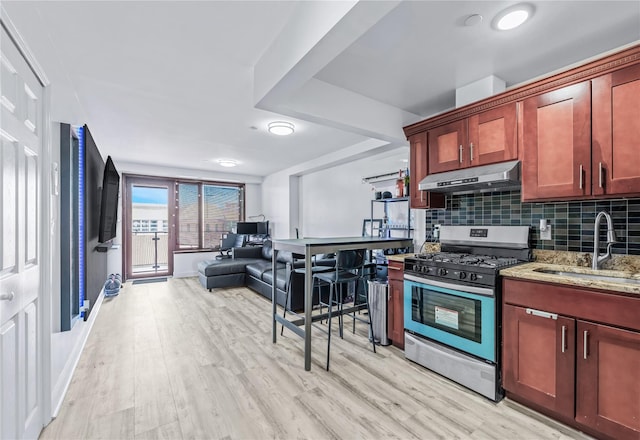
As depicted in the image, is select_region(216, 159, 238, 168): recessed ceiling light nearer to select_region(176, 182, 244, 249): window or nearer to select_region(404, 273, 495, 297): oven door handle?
select_region(176, 182, 244, 249): window

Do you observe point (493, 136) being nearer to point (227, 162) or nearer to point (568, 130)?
point (568, 130)

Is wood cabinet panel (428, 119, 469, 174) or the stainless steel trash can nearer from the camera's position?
wood cabinet panel (428, 119, 469, 174)

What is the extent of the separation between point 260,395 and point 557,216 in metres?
2.63

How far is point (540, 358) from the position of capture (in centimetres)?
183

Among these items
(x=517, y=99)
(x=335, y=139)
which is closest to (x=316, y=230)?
(x=335, y=139)

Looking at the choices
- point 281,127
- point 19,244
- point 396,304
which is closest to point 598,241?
point 396,304

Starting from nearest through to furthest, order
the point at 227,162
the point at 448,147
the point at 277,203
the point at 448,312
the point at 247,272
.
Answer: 1. the point at 448,312
2. the point at 448,147
3. the point at 247,272
4. the point at 227,162
5. the point at 277,203

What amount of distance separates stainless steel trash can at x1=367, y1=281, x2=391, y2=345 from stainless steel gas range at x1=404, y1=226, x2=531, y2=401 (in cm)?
30

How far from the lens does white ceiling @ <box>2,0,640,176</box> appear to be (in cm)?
165

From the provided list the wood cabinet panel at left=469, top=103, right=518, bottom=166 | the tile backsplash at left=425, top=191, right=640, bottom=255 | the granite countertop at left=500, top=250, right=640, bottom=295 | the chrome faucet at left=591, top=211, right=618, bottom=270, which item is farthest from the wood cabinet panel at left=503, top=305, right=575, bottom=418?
the wood cabinet panel at left=469, top=103, right=518, bottom=166

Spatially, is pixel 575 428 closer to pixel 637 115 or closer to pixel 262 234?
pixel 637 115

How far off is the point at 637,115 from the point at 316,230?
14.9 feet

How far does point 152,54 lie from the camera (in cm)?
212

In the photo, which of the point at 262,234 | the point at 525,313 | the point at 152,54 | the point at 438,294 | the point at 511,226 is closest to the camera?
the point at 525,313
